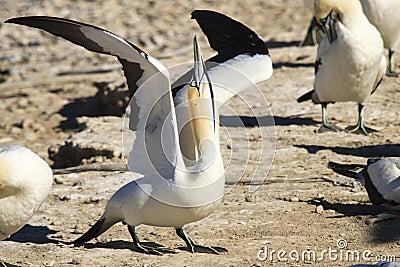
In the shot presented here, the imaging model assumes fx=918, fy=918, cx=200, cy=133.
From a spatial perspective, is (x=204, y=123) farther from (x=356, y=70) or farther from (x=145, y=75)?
(x=356, y=70)

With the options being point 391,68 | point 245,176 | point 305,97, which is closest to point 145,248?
point 245,176

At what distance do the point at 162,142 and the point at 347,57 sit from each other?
3712 millimetres

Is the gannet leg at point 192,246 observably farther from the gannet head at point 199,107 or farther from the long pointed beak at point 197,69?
the long pointed beak at point 197,69

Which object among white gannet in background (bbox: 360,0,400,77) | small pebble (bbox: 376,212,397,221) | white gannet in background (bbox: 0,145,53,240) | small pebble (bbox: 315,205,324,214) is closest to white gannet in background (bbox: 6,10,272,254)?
white gannet in background (bbox: 0,145,53,240)

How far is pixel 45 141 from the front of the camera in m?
11.7

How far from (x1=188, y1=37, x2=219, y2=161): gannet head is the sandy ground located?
82cm

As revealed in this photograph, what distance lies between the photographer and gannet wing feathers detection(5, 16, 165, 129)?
591 cm

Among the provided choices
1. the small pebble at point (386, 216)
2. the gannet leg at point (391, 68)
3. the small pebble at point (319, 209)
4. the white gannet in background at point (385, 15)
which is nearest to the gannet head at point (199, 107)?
the small pebble at point (319, 209)

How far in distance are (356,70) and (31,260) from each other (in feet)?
14.4

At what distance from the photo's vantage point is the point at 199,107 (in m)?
6.14

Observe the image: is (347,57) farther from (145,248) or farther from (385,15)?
(145,248)

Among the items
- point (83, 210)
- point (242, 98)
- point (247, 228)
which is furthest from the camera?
point (242, 98)

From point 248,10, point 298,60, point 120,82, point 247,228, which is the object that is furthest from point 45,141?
point 248,10

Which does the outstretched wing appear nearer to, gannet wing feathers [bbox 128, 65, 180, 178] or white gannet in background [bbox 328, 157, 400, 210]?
gannet wing feathers [bbox 128, 65, 180, 178]
